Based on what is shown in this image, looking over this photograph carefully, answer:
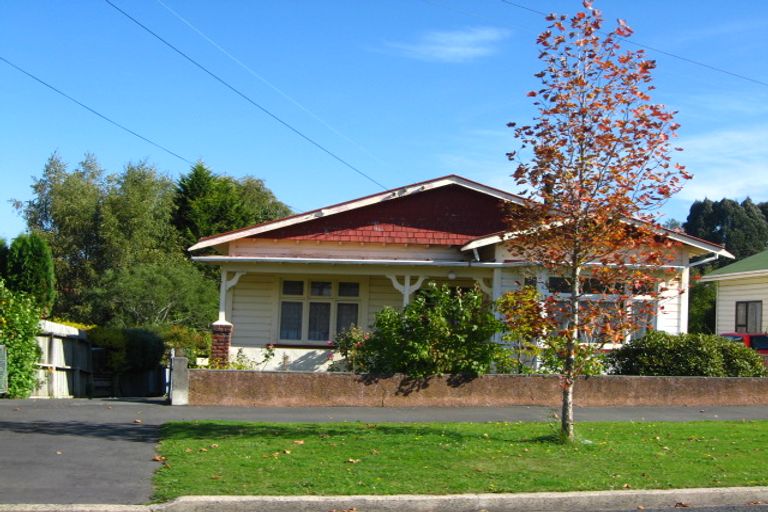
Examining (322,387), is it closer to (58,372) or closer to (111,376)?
(58,372)

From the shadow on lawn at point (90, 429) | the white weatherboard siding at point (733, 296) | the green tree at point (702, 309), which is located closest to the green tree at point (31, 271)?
the shadow on lawn at point (90, 429)

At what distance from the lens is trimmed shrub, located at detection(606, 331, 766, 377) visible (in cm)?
1656

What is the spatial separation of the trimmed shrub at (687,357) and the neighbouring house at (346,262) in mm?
2821

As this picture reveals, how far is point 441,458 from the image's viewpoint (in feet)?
31.7

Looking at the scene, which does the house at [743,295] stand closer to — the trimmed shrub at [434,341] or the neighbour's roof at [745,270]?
the neighbour's roof at [745,270]

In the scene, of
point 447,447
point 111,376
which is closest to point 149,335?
point 111,376

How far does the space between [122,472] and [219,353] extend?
1080cm

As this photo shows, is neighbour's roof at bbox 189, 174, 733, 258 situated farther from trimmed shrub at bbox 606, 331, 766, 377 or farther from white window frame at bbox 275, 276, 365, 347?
trimmed shrub at bbox 606, 331, 766, 377

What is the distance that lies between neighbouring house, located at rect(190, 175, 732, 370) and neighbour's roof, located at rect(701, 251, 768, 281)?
10.1 meters

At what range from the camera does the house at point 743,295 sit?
28875mm

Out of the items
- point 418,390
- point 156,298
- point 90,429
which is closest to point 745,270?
point 418,390

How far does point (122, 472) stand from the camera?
883 centimetres

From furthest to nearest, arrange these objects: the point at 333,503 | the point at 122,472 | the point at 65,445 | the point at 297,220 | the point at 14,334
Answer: the point at 297,220 < the point at 14,334 < the point at 65,445 < the point at 122,472 < the point at 333,503

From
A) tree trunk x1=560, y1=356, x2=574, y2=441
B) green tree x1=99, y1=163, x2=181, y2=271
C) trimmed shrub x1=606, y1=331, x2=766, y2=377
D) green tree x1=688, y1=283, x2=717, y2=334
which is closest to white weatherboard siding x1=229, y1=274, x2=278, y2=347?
trimmed shrub x1=606, y1=331, x2=766, y2=377
